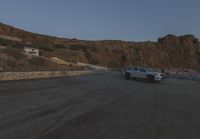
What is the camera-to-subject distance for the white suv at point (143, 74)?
36469mm

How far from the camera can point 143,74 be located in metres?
37.5

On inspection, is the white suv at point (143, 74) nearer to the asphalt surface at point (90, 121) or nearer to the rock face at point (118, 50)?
the asphalt surface at point (90, 121)

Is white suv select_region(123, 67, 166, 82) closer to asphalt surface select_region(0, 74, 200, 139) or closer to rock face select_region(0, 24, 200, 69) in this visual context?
asphalt surface select_region(0, 74, 200, 139)

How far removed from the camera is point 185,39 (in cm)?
16925

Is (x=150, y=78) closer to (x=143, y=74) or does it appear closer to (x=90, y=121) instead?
(x=143, y=74)

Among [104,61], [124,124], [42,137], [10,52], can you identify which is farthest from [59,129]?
[104,61]

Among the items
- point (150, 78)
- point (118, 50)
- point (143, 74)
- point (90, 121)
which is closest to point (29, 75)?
point (143, 74)

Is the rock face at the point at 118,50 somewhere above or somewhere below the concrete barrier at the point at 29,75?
above

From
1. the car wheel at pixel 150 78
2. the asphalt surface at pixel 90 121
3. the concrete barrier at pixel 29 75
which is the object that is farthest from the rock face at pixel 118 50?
the asphalt surface at pixel 90 121

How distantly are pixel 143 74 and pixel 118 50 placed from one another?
283 ft

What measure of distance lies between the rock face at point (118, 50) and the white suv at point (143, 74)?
44.7 metres

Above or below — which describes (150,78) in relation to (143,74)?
below

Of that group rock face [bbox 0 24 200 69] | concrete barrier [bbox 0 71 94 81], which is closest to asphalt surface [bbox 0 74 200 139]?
concrete barrier [bbox 0 71 94 81]

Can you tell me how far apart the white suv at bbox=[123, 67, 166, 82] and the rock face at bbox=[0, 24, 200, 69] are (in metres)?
44.7
